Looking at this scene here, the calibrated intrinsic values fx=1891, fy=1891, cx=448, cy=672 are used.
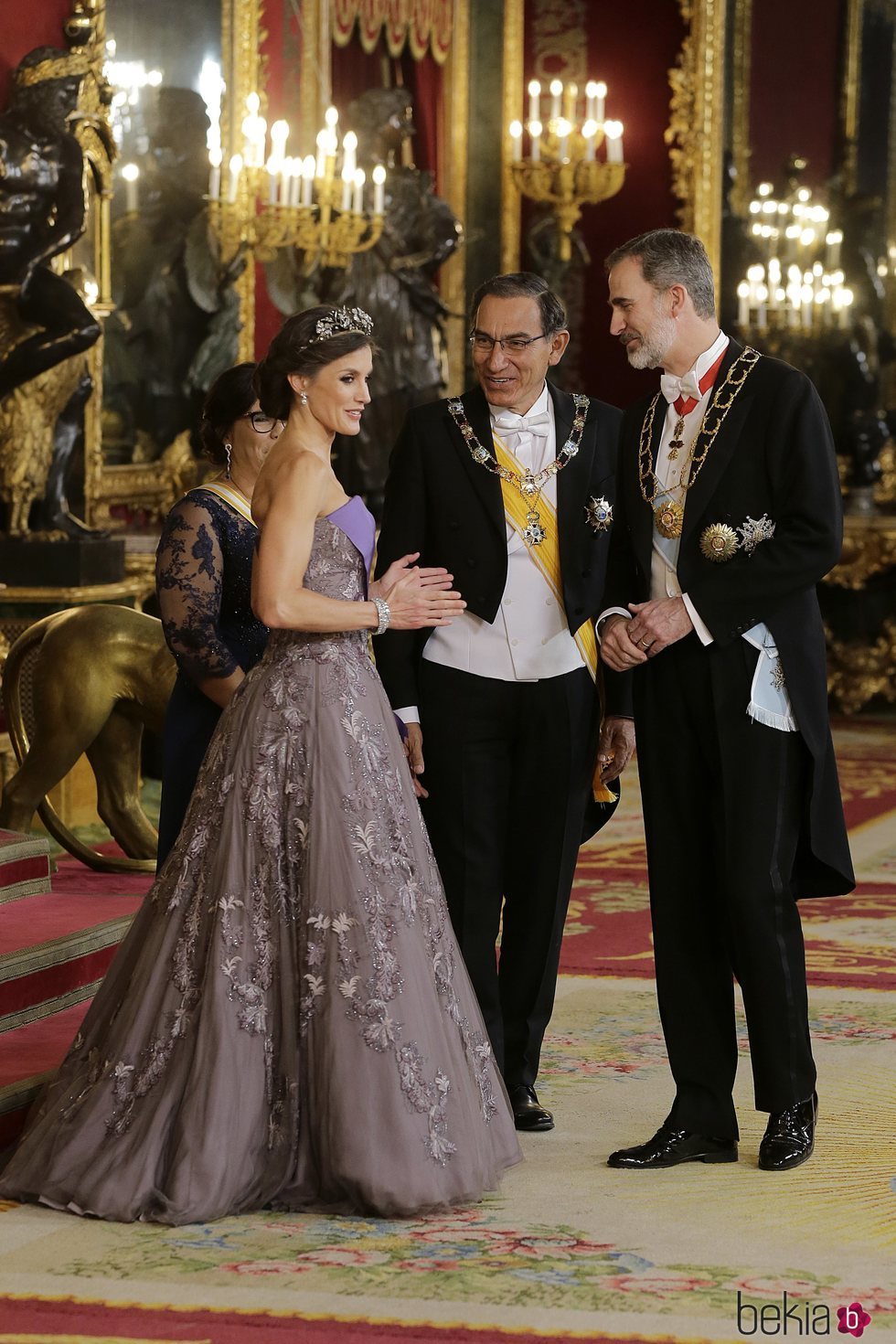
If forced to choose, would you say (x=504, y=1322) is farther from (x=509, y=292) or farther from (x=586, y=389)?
(x=586, y=389)

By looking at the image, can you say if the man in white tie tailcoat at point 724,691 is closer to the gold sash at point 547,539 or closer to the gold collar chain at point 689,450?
the gold collar chain at point 689,450

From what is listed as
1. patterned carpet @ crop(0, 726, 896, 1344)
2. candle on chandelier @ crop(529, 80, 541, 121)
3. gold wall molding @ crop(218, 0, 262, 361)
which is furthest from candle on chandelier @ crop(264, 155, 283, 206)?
patterned carpet @ crop(0, 726, 896, 1344)

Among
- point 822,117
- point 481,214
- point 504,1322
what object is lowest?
point 504,1322

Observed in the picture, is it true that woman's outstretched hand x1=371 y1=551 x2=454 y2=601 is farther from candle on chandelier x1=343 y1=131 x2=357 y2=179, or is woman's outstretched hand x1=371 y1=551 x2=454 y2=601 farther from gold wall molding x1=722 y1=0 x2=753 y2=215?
gold wall molding x1=722 y1=0 x2=753 y2=215

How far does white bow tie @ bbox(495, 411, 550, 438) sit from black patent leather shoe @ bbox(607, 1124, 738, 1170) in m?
1.37

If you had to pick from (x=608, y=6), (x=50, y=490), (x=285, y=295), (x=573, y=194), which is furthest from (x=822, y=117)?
(x=50, y=490)

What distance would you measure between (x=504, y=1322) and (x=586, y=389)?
8072 mm

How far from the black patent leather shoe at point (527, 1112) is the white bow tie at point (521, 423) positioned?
131 centimetres

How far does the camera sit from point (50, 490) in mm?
7031

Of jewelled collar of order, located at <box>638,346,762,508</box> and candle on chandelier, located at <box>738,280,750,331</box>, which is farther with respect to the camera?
candle on chandelier, located at <box>738,280,750,331</box>

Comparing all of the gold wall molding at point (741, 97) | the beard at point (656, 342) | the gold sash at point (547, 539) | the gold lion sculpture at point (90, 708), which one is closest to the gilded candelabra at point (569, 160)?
the gold wall molding at point (741, 97)

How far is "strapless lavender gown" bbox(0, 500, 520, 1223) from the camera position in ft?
10.4

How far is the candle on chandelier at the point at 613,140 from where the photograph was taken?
963 centimetres

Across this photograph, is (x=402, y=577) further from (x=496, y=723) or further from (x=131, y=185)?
(x=131, y=185)
